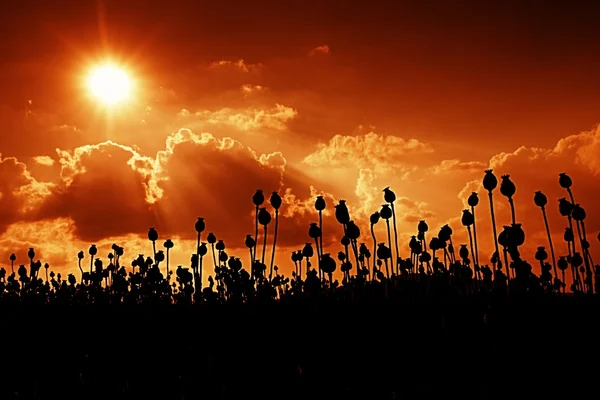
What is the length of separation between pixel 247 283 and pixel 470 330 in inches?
241

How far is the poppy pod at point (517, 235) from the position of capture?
12.5 metres

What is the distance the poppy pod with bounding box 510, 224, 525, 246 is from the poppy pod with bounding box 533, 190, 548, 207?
105 inches

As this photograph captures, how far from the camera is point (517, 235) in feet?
41.8

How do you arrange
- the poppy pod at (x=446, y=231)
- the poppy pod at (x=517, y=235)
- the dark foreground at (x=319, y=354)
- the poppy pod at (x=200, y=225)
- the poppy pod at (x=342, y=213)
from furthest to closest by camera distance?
the poppy pod at (x=200, y=225) → the poppy pod at (x=446, y=231) → the poppy pod at (x=342, y=213) → the poppy pod at (x=517, y=235) → the dark foreground at (x=319, y=354)

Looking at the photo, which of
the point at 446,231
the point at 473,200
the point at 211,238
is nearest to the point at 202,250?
the point at 211,238

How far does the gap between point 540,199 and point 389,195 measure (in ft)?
13.3

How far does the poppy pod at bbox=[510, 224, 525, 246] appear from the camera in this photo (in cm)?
1248

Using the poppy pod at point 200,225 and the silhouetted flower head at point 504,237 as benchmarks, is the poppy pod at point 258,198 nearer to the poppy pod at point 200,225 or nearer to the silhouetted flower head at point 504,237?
the poppy pod at point 200,225

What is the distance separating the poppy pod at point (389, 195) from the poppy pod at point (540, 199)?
384 cm

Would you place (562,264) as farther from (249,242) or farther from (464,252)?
(249,242)

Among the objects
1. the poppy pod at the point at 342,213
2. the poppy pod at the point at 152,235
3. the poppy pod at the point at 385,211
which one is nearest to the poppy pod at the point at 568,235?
the poppy pod at the point at 385,211

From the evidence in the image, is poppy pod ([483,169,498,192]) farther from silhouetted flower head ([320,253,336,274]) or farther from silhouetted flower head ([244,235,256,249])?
silhouetted flower head ([244,235,256,249])

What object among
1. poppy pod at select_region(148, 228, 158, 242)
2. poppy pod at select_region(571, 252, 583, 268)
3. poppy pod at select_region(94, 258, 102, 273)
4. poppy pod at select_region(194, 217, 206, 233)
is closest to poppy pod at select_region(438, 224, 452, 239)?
poppy pod at select_region(571, 252, 583, 268)

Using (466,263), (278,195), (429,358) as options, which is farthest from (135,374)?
(466,263)
